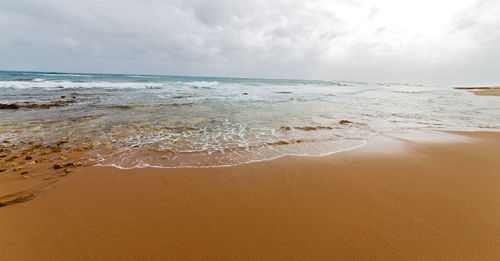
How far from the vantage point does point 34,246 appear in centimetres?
178

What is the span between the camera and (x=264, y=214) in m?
2.20

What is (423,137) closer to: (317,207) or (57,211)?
(317,207)

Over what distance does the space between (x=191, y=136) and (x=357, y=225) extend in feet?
14.8

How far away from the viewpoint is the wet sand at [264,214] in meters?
1.73

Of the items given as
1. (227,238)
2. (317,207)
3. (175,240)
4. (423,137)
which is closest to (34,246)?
(175,240)

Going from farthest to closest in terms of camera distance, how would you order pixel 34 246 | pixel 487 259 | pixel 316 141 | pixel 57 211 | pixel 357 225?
pixel 316 141, pixel 57 211, pixel 357 225, pixel 34 246, pixel 487 259

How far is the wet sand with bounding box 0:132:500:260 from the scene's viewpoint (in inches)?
68.3

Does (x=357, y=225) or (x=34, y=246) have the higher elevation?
(x=357, y=225)

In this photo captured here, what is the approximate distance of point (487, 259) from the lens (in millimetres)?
1646

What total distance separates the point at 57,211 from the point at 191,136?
3.32 m

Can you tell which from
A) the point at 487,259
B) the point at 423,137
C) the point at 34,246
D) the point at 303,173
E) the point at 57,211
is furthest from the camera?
the point at 423,137

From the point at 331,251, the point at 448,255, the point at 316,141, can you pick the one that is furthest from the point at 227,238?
the point at 316,141

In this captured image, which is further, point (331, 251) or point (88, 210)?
point (88, 210)

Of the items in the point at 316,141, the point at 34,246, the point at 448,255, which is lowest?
the point at 34,246
